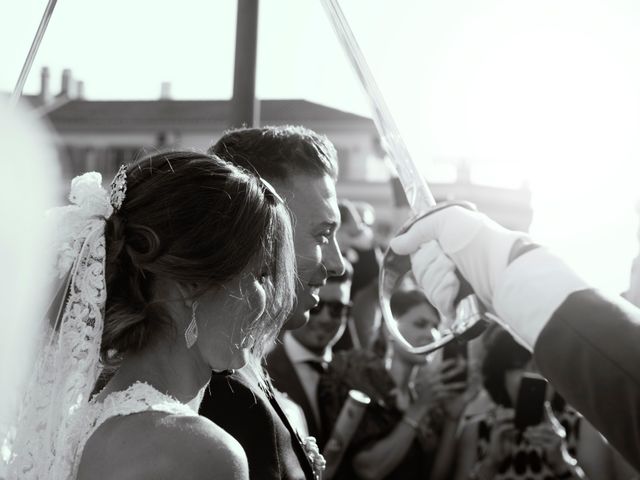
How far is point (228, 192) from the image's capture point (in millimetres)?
1938

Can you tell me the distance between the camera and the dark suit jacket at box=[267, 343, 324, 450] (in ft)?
13.3

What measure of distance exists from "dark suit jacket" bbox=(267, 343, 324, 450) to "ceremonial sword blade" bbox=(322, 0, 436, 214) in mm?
2147

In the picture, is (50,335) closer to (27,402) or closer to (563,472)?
(27,402)

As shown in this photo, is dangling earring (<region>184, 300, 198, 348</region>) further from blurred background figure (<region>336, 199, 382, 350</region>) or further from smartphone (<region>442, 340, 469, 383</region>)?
blurred background figure (<region>336, 199, 382, 350</region>)

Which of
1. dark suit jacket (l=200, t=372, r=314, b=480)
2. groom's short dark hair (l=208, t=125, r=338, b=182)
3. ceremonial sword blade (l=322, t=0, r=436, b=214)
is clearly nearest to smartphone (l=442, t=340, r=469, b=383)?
groom's short dark hair (l=208, t=125, r=338, b=182)

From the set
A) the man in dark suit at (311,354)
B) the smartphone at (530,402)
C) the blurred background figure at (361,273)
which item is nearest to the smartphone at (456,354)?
the blurred background figure at (361,273)

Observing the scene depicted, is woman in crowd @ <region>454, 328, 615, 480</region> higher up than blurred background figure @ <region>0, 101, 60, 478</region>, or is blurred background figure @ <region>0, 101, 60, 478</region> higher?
blurred background figure @ <region>0, 101, 60, 478</region>

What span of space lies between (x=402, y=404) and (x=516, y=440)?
0.55 metres

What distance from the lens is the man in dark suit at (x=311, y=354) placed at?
4.09 meters

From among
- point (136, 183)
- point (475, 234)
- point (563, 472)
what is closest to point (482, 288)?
point (475, 234)

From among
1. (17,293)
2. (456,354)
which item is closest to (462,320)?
(17,293)

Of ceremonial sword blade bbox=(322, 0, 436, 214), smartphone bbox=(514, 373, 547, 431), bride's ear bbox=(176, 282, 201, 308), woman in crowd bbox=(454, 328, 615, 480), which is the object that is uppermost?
ceremonial sword blade bbox=(322, 0, 436, 214)

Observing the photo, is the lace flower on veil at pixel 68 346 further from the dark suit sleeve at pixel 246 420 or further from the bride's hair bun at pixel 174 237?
the dark suit sleeve at pixel 246 420

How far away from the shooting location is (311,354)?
4254 millimetres
